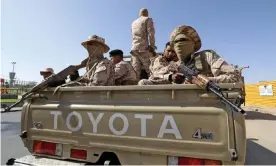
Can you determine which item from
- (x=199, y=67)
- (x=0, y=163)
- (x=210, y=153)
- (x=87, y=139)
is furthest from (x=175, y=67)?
(x=0, y=163)

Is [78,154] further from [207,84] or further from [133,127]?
[207,84]

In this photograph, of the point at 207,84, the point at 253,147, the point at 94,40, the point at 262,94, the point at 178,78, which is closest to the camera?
the point at 207,84

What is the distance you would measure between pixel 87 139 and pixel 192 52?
165 centimetres

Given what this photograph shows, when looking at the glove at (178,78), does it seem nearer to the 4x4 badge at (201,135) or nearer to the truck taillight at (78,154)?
the 4x4 badge at (201,135)

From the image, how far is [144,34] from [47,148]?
2.96m

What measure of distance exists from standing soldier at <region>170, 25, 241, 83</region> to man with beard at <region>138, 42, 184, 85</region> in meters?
0.20

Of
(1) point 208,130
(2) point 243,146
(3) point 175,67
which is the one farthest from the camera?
(3) point 175,67

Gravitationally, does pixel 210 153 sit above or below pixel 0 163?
above

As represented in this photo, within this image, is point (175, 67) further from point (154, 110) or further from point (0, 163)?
point (0, 163)

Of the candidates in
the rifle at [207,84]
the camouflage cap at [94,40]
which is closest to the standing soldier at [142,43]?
the camouflage cap at [94,40]

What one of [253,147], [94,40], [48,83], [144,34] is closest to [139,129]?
[48,83]

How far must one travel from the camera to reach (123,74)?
127 inches

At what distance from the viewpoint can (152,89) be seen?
201cm

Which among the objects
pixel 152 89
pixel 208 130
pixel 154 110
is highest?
pixel 152 89
